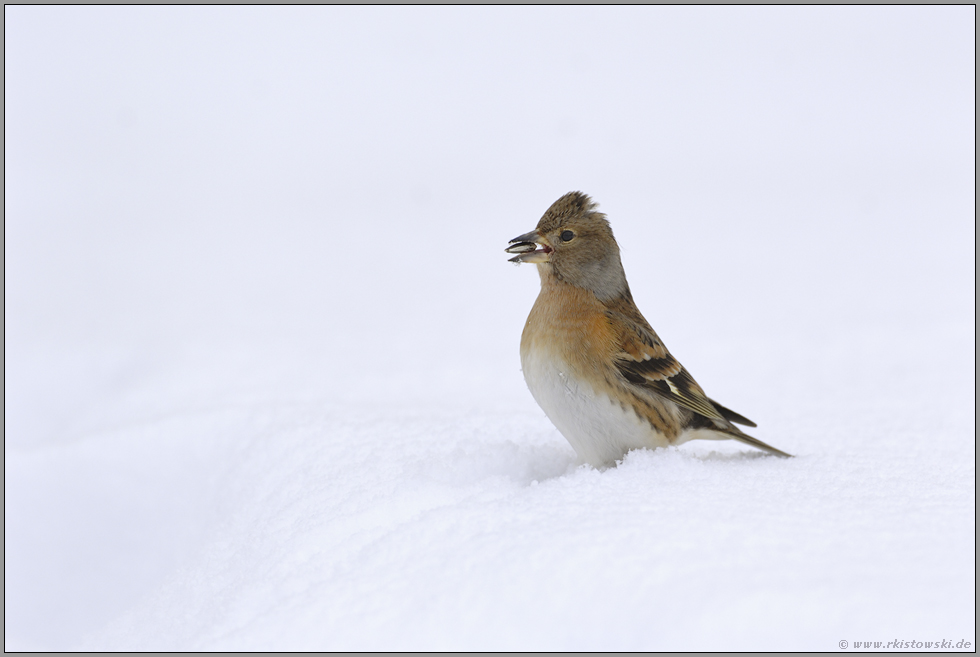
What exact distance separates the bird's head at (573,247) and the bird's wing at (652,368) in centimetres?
21

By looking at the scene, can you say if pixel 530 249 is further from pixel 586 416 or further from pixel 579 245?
pixel 586 416

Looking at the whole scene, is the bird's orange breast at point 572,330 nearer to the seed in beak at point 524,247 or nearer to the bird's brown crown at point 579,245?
the bird's brown crown at point 579,245

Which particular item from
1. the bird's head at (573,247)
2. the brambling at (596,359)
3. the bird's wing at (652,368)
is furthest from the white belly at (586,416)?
the bird's head at (573,247)

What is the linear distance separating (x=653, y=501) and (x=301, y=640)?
125cm

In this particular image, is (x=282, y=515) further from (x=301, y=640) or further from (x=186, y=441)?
(x=186, y=441)

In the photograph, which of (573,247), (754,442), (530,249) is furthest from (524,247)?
(754,442)

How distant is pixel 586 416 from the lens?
3.38m

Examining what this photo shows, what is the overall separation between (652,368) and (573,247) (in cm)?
71

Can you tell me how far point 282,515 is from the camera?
3107mm

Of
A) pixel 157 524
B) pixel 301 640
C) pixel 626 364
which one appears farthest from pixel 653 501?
pixel 157 524

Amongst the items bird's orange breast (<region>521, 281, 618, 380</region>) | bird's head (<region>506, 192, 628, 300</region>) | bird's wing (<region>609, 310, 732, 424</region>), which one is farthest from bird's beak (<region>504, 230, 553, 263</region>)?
bird's wing (<region>609, 310, 732, 424</region>)

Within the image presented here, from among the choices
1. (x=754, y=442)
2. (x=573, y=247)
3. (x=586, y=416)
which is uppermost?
(x=573, y=247)

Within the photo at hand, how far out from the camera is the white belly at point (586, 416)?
3.38 metres

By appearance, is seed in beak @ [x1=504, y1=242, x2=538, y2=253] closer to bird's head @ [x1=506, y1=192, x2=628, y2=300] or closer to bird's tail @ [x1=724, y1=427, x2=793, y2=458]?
bird's head @ [x1=506, y1=192, x2=628, y2=300]
